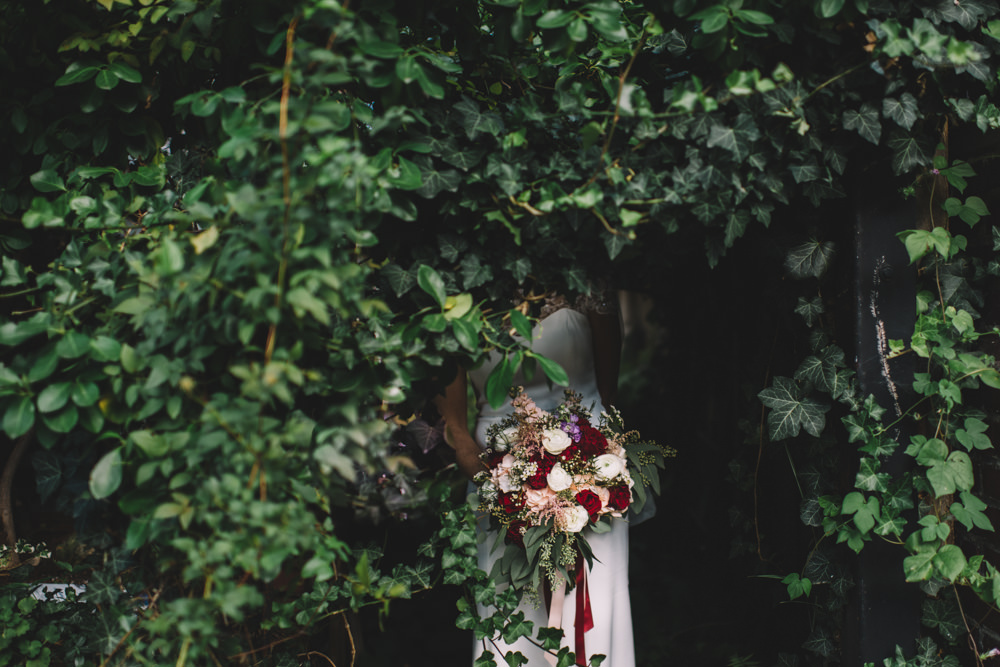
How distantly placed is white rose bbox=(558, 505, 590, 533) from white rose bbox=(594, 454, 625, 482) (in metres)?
0.13

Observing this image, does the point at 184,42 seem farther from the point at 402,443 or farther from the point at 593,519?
the point at 593,519

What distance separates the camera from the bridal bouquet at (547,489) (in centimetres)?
198

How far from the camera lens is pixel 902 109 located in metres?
1.60

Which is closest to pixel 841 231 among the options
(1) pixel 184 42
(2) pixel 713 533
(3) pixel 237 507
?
(3) pixel 237 507

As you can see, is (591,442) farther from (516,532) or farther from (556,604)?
(556,604)

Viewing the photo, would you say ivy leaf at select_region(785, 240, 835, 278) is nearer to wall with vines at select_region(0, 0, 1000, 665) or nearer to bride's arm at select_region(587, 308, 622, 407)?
wall with vines at select_region(0, 0, 1000, 665)

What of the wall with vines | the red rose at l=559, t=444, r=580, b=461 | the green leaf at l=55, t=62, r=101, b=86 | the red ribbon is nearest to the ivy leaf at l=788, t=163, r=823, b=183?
the wall with vines

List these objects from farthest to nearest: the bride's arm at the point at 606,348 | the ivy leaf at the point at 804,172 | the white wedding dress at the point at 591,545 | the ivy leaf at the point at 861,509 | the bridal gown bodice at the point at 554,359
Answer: the bride's arm at the point at 606,348, the bridal gown bodice at the point at 554,359, the white wedding dress at the point at 591,545, the ivy leaf at the point at 861,509, the ivy leaf at the point at 804,172

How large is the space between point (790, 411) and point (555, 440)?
704 mm

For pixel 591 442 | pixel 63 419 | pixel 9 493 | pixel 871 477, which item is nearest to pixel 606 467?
pixel 591 442

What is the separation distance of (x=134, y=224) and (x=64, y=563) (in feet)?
3.23

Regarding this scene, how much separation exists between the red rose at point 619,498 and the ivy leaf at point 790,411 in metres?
0.50

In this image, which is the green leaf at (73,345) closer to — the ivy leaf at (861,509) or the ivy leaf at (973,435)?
the ivy leaf at (861,509)

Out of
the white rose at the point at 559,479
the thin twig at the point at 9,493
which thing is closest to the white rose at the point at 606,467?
the white rose at the point at 559,479
